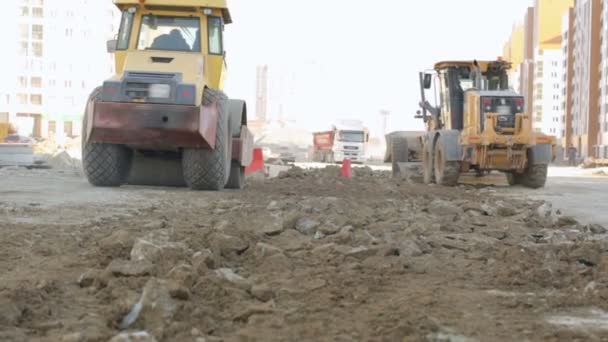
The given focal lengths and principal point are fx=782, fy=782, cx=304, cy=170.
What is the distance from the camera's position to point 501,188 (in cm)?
1758

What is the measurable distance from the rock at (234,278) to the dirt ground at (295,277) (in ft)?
0.05

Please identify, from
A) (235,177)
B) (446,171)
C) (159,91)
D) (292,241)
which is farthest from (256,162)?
(292,241)

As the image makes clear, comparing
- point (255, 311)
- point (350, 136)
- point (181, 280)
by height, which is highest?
point (350, 136)

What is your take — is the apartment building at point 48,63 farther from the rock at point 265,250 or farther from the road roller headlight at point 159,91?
the rock at point 265,250

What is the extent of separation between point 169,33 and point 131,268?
28.4 feet

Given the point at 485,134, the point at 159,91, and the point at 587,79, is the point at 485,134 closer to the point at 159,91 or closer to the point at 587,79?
the point at 159,91

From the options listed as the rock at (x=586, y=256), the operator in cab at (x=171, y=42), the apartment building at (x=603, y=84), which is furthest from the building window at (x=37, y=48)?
the rock at (x=586, y=256)

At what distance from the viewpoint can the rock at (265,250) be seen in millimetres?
5664

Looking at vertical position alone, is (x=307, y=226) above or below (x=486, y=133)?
below

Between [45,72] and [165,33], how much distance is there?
280 feet

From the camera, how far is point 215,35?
12828 mm

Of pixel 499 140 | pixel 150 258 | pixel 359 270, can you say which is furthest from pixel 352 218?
pixel 499 140

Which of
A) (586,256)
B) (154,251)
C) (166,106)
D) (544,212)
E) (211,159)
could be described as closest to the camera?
(154,251)

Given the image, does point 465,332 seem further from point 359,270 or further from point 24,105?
point 24,105
